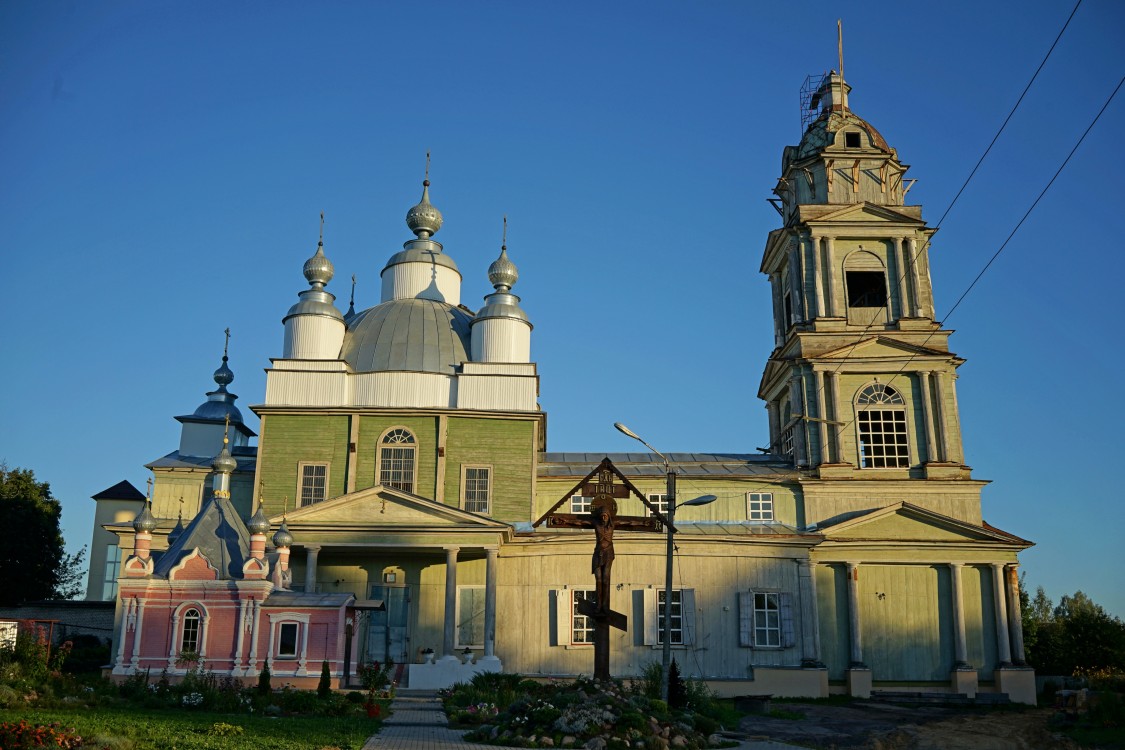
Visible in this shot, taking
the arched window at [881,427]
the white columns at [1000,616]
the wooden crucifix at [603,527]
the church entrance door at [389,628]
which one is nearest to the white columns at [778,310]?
the arched window at [881,427]

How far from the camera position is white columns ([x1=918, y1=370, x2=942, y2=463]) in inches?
1271

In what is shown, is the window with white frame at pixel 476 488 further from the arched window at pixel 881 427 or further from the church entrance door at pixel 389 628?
the arched window at pixel 881 427

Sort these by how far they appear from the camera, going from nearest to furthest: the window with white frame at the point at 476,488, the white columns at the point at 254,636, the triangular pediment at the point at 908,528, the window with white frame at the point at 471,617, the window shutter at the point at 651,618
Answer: the white columns at the point at 254,636 → the window shutter at the point at 651,618 → the window with white frame at the point at 471,617 → the triangular pediment at the point at 908,528 → the window with white frame at the point at 476,488

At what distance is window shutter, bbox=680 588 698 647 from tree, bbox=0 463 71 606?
87.5 ft

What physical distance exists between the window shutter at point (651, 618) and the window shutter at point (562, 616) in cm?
214

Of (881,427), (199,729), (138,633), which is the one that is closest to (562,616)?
(138,633)

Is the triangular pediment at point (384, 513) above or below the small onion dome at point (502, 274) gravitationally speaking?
below

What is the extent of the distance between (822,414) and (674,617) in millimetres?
8215

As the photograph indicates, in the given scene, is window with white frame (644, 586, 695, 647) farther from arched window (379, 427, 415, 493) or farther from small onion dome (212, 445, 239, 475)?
small onion dome (212, 445, 239, 475)

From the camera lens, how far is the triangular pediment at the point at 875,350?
32969mm

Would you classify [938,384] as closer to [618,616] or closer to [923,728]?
[923,728]

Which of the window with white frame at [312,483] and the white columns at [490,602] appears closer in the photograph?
the white columns at [490,602]

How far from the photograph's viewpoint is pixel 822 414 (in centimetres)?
3275

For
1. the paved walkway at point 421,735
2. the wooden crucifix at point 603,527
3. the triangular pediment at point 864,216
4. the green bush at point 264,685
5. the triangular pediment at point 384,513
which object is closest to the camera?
the paved walkway at point 421,735
